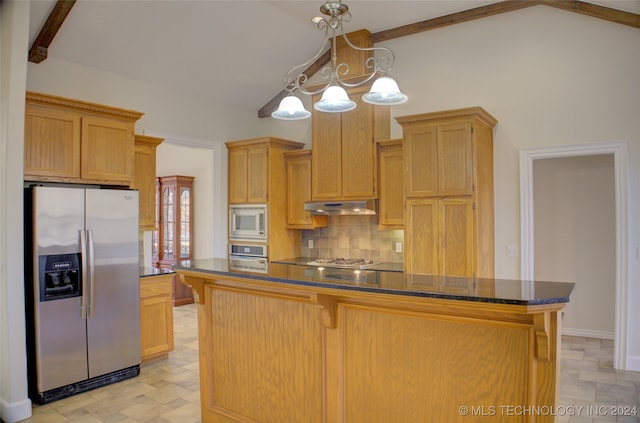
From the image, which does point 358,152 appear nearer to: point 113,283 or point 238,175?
point 238,175

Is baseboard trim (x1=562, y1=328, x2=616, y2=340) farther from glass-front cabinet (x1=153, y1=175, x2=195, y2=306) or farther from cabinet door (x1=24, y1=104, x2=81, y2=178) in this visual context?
cabinet door (x1=24, y1=104, x2=81, y2=178)

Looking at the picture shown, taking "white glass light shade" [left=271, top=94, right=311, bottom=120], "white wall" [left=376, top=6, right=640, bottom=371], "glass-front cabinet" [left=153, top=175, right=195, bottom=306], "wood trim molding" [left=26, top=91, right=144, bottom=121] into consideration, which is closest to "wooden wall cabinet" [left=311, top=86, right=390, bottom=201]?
"white wall" [left=376, top=6, right=640, bottom=371]

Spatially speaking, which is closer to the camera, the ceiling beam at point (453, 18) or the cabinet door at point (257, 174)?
the ceiling beam at point (453, 18)

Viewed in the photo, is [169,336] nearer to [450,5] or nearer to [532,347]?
[532,347]

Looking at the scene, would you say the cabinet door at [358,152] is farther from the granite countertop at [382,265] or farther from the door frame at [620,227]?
the door frame at [620,227]

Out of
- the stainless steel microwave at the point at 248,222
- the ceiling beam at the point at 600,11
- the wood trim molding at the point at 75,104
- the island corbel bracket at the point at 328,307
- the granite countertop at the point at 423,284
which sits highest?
the ceiling beam at the point at 600,11

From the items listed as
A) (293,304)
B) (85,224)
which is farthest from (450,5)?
(85,224)

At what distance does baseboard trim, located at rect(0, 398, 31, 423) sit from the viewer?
3.08 meters

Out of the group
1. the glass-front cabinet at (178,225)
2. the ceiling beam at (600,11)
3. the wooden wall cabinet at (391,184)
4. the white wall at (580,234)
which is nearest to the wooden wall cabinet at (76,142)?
the wooden wall cabinet at (391,184)

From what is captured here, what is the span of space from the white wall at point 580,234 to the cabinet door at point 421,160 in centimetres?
199

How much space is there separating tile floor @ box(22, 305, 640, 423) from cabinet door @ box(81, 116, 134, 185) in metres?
1.88

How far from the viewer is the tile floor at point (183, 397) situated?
Answer: 3131mm

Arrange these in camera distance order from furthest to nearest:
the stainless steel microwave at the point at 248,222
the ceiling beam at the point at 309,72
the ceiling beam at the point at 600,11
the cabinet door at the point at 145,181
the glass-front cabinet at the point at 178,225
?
the glass-front cabinet at the point at 178,225 → the ceiling beam at the point at 309,72 → the stainless steel microwave at the point at 248,222 → the cabinet door at the point at 145,181 → the ceiling beam at the point at 600,11

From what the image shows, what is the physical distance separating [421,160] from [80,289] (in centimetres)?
334
